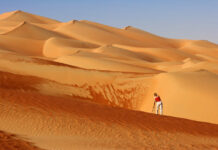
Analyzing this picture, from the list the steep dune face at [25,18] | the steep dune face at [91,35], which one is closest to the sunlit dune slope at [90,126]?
the steep dune face at [91,35]

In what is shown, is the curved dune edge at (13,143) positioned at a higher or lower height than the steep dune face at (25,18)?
lower

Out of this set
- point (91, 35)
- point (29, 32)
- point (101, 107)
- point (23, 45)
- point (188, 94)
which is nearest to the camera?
point (101, 107)

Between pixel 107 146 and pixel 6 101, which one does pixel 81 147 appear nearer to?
pixel 107 146

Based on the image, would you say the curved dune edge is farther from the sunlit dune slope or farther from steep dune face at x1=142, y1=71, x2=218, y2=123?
steep dune face at x1=142, y1=71, x2=218, y2=123

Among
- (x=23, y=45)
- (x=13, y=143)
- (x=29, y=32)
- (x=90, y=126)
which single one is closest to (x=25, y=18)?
(x=29, y=32)

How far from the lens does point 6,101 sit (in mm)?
10398

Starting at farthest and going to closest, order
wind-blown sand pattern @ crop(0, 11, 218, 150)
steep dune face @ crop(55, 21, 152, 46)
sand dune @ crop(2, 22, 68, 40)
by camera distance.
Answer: steep dune face @ crop(55, 21, 152, 46) → sand dune @ crop(2, 22, 68, 40) → wind-blown sand pattern @ crop(0, 11, 218, 150)

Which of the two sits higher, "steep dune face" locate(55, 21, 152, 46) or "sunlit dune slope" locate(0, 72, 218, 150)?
"steep dune face" locate(55, 21, 152, 46)

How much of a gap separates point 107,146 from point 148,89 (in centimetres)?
1038

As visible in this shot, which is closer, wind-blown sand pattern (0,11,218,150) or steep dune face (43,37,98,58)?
wind-blown sand pattern (0,11,218,150)

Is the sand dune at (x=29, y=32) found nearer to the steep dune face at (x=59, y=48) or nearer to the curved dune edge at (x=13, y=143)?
the steep dune face at (x=59, y=48)

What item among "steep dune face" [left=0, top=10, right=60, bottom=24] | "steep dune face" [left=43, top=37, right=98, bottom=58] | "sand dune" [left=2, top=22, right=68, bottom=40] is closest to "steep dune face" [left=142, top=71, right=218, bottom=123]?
"steep dune face" [left=43, top=37, right=98, bottom=58]

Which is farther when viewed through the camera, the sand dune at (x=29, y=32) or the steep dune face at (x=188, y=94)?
the sand dune at (x=29, y=32)

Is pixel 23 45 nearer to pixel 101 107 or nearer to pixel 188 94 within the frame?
pixel 188 94
